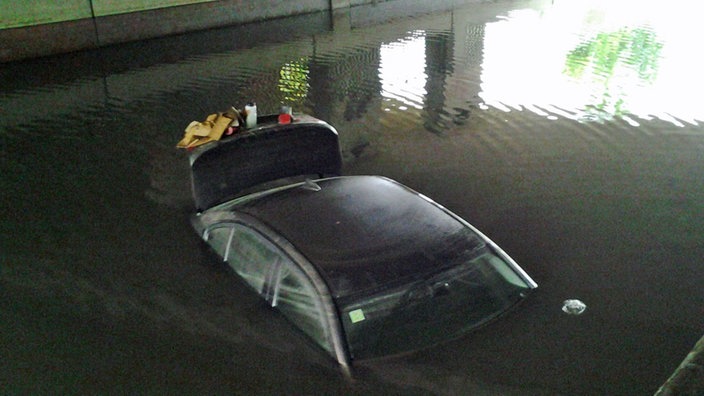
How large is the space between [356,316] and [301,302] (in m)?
0.48

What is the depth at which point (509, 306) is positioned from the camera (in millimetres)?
4418

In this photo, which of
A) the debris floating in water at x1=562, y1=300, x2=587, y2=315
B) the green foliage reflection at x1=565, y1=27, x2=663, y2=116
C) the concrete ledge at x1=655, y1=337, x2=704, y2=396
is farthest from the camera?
the green foliage reflection at x1=565, y1=27, x2=663, y2=116

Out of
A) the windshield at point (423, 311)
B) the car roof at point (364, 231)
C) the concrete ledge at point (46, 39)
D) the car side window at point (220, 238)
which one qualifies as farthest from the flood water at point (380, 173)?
the car roof at point (364, 231)

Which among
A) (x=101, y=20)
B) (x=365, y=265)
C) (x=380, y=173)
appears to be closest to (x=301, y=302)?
(x=365, y=265)

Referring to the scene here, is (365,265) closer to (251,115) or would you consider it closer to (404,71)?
(251,115)

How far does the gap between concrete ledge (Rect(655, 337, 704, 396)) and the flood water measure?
2.66 feet

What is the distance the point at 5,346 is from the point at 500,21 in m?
22.1

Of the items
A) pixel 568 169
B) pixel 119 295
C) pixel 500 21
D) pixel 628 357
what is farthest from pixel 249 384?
pixel 500 21

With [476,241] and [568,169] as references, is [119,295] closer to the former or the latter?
[476,241]

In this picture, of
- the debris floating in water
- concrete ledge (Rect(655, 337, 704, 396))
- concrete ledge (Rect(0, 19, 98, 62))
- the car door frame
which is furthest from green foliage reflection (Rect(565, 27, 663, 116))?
concrete ledge (Rect(0, 19, 98, 62))

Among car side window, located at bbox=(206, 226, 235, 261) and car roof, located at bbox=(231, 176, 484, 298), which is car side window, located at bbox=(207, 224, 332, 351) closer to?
car side window, located at bbox=(206, 226, 235, 261)

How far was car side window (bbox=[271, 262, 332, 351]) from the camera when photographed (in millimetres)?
3943

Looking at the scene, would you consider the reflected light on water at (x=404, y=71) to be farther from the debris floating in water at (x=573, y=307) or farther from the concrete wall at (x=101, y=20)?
the concrete wall at (x=101, y=20)

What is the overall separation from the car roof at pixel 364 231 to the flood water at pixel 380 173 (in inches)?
30.6
